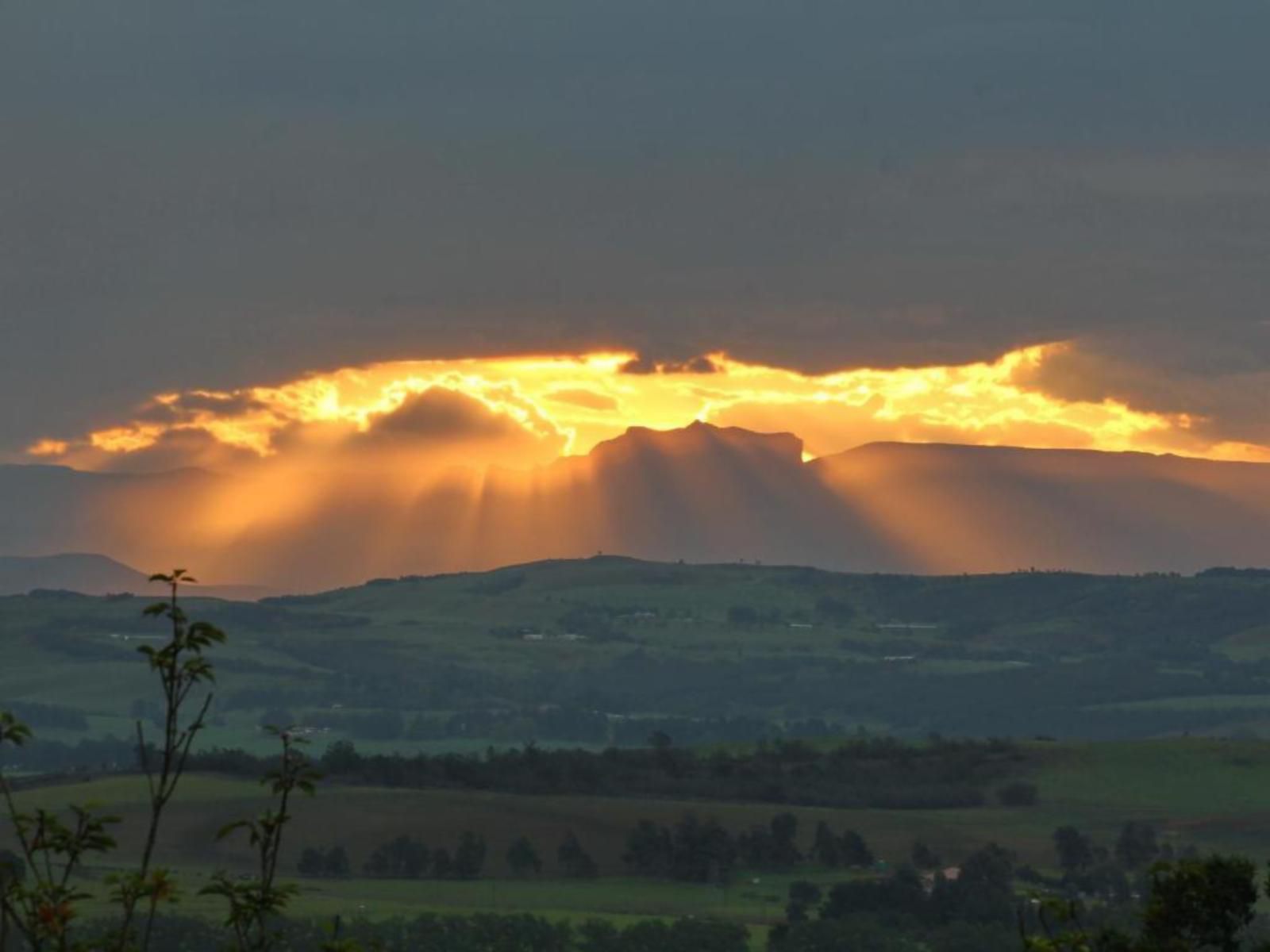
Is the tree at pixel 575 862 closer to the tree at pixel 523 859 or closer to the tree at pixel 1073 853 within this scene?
the tree at pixel 523 859

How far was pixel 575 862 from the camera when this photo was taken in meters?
193

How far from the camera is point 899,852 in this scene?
196 meters

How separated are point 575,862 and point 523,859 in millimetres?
4556

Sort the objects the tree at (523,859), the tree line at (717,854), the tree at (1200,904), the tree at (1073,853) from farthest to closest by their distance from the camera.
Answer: the tree line at (717,854)
the tree at (523,859)
the tree at (1073,853)
the tree at (1200,904)

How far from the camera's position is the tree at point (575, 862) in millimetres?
190375

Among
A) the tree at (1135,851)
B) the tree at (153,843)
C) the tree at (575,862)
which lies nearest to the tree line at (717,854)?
the tree at (575,862)

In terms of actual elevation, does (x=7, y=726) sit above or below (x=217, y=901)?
above

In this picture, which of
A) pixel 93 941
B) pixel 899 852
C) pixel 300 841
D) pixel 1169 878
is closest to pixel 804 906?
pixel 899 852

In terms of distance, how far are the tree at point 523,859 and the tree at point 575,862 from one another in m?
1.97

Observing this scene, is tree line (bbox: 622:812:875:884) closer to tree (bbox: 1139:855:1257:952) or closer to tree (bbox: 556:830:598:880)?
tree (bbox: 556:830:598:880)

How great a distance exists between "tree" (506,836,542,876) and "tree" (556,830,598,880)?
197 centimetres

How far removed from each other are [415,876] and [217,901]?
29581 mm

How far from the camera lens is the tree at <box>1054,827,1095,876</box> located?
188000mm

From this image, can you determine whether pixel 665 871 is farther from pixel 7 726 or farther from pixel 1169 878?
pixel 7 726
